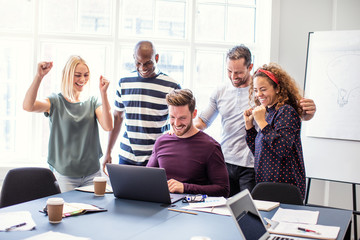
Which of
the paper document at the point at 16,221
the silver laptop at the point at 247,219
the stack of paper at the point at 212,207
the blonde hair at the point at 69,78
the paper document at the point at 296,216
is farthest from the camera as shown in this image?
the blonde hair at the point at 69,78

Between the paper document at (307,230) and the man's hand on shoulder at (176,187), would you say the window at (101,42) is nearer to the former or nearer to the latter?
the man's hand on shoulder at (176,187)

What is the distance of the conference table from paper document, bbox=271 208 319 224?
0.11 ft

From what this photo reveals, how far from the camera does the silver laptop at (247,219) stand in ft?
4.33

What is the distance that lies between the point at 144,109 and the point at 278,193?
1.24 metres

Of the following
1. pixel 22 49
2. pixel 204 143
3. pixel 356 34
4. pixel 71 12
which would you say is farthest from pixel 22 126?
pixel 356 34

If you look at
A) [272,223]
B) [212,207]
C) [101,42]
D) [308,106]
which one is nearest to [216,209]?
[212,207]

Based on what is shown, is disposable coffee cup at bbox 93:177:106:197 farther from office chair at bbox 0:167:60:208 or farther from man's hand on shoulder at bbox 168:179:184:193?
office chair at bbox 0:167:60:208

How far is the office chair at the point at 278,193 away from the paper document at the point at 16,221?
1288 mm

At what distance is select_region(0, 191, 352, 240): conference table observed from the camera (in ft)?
5.03

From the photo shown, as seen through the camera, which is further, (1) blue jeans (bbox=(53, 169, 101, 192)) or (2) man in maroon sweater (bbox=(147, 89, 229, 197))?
(1) blue jeans (bbox=(53, 169, 101, 192))

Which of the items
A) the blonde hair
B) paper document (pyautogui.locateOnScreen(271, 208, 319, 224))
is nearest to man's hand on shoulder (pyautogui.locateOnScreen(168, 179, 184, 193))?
paper document (pyautogui.locateOnScreen(271, 208, 319, 224))

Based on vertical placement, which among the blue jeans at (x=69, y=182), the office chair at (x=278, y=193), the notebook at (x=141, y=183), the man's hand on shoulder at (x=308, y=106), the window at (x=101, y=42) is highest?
the window at (x=101, y=42)

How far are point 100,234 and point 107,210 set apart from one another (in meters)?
0.37

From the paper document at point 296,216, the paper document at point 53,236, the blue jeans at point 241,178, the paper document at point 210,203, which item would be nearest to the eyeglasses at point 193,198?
the paper document at point 210,203
